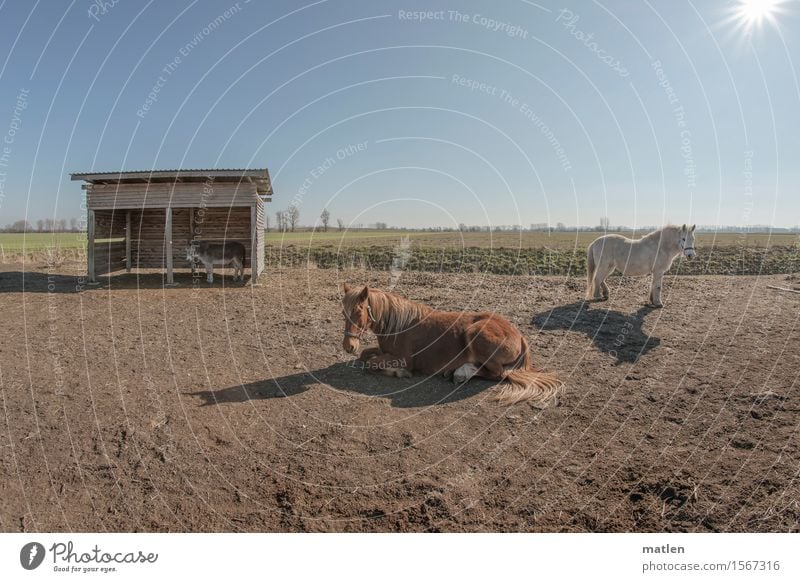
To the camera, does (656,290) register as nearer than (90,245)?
Yes

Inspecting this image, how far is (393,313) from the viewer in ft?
22.0

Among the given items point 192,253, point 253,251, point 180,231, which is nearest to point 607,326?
point 253,251

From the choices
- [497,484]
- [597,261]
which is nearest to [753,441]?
[497,484]

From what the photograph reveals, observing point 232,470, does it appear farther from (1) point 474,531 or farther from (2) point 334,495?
(1) point 474,531

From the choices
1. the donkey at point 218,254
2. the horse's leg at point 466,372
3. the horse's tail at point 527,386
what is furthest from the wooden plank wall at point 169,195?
the horse's tail at point 527,386

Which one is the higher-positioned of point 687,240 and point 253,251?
point 687,240

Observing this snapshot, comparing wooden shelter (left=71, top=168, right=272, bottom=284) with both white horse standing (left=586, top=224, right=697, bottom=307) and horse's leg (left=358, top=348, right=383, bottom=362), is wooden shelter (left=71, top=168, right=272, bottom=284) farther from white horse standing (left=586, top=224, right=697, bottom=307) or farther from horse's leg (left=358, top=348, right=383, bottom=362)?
white horse standing (left=586, top=224, right=697, bottom=307)

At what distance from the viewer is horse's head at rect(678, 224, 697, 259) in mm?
11414

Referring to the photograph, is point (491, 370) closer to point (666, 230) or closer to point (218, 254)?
point (666, 230)

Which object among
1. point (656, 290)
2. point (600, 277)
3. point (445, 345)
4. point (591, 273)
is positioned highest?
point (591, 273)

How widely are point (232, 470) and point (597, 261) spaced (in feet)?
39.0

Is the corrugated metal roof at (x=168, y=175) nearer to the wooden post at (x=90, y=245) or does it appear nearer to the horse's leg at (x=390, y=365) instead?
the wooden post at (x=90, y=245)

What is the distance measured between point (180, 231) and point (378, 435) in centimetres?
1928

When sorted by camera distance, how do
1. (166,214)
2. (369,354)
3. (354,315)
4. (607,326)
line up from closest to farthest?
(354,315), (369,354), (607,326), (166,214)
